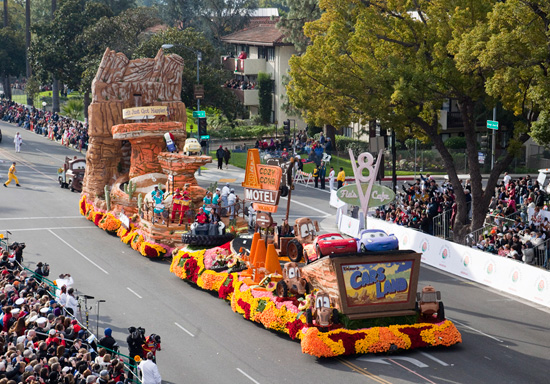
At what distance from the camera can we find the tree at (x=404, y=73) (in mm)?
32875

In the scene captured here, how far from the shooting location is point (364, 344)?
75.8 ft

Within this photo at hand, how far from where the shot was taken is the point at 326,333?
23125 mm

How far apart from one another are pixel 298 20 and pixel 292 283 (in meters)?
43.8

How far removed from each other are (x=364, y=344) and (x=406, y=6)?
17321 mm

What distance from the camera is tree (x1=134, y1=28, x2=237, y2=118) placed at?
61.3 metres

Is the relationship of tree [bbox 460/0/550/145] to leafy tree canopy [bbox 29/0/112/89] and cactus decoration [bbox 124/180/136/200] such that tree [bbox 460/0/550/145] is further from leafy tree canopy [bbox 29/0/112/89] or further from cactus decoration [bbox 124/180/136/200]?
leafy tree canopy [bbox 29/0/112/89]

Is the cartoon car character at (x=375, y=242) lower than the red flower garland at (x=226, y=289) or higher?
higher

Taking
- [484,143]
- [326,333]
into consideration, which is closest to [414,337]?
[326,333]

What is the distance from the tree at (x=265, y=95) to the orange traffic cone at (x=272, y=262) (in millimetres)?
51123

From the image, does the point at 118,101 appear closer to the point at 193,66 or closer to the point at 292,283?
the point at 292,283

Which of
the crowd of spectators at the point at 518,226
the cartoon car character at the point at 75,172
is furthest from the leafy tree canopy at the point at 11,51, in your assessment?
the crowd of spectators at the point at 518,226

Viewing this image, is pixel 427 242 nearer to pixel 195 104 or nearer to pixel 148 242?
pixel 148 242

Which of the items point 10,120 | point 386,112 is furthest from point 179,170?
point 10,120

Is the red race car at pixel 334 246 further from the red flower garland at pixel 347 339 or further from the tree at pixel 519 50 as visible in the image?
the tree at pixel 519 50
